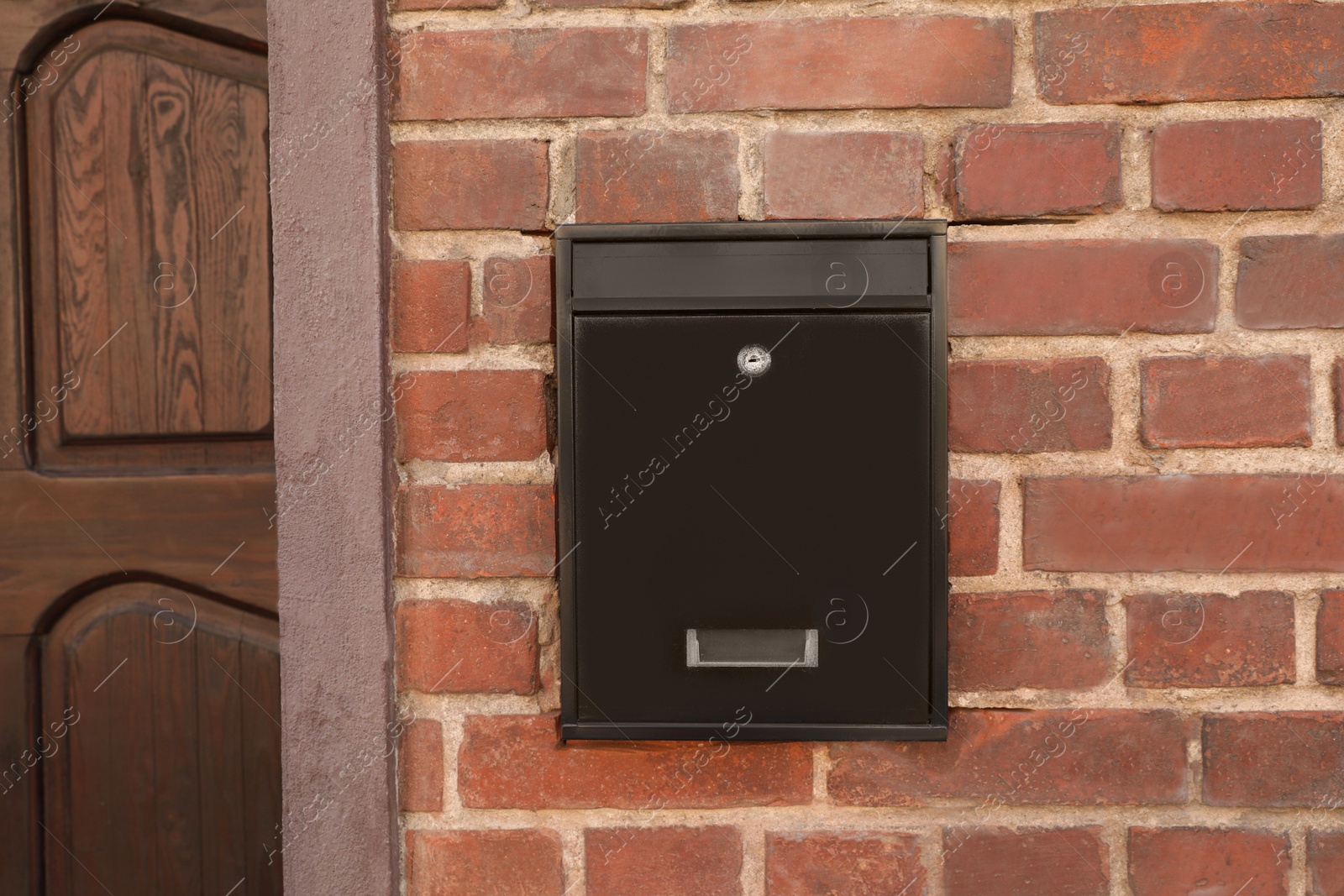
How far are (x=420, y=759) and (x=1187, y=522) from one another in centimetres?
75

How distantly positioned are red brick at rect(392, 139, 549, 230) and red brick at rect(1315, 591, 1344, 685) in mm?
809

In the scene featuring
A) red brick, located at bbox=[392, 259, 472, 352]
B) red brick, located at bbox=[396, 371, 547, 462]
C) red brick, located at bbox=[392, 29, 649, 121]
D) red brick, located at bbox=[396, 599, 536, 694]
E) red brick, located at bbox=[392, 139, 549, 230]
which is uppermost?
red brick, located at bbox=[392, 29, 649, 121]

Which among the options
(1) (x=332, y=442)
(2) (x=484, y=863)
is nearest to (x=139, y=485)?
(1) (x=332, y=442)

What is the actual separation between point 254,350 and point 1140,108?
97 centimetres

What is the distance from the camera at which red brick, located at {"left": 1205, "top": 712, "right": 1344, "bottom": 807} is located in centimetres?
70

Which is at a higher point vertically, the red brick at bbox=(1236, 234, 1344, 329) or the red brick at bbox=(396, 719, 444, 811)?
the red brick at bbox=(1236, 234, 1344, 329)

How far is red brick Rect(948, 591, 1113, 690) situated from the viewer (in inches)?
27.8

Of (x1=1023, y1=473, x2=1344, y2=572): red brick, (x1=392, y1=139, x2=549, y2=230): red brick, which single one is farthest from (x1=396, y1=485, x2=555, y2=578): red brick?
(x1=1023, y1=473, x2=1344, y2=572): red brick

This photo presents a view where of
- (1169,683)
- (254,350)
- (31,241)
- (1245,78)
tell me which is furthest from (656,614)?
(31,241)

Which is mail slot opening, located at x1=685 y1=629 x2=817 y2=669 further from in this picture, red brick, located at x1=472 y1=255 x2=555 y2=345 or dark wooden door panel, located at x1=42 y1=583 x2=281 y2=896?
dark wooden door panel, located at x1=42 y1=583 x2=281 y2=896

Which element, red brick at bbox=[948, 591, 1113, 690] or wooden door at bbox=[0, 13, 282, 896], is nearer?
red brick at bbox=[948, 591, 1113, 690]

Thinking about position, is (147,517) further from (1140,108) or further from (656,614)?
(1140,108)

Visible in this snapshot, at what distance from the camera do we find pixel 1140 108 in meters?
0.69

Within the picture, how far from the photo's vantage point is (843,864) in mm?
719
